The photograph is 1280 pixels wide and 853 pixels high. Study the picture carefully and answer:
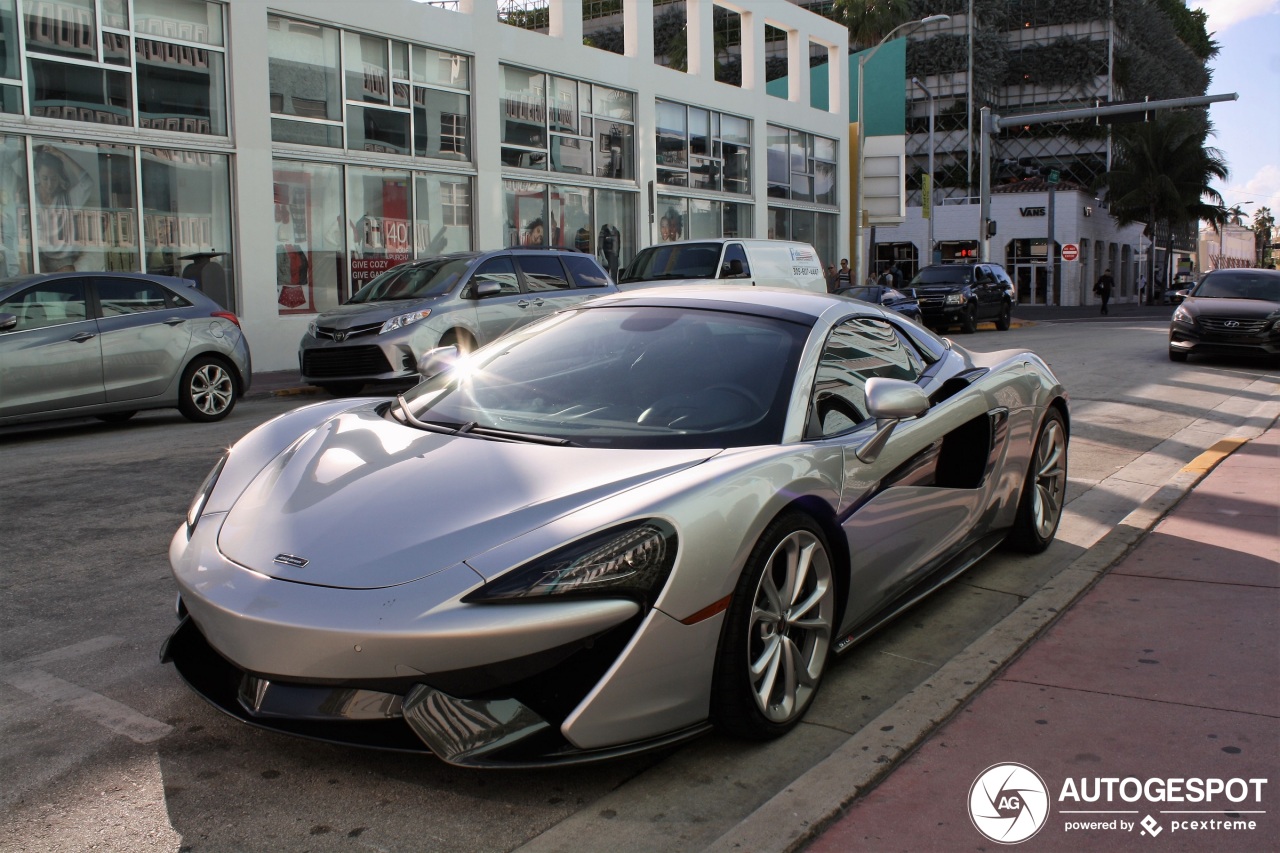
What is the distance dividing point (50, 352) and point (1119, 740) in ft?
32.5

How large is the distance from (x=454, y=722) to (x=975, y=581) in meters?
3.23

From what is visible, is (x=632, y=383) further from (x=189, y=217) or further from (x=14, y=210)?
(x=189, y=217)

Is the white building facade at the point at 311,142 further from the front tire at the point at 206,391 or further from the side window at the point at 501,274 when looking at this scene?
the side window at the point at 501,274

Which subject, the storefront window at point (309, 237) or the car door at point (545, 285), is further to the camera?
the storefront window at point (309, 237)

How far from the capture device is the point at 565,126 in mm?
24172

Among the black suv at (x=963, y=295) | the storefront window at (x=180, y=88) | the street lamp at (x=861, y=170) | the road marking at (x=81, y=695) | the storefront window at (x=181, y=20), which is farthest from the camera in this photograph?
the street lamp at (x=861, y=170)

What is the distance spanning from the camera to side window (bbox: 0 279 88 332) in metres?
10.3

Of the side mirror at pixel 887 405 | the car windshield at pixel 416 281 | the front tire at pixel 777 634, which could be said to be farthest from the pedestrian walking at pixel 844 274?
the front tire at pixel 777 634

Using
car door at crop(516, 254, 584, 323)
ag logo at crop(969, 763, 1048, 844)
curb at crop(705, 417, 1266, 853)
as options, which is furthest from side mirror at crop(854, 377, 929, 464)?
car door at crop(516, 254, 584, 323)

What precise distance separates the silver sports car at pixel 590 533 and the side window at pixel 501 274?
31.5 ft

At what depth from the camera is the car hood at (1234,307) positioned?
55.8 ft

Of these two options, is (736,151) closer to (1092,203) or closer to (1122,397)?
(1122,397)

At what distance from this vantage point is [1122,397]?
42.7 feet

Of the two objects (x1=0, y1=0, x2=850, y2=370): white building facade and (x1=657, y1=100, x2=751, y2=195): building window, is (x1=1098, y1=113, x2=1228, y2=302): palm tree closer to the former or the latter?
(x1=657, y1=100, x2=751, y2=195): building window
